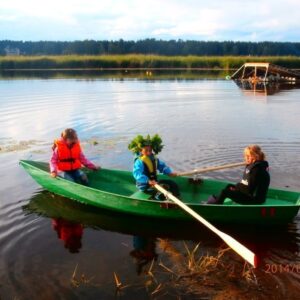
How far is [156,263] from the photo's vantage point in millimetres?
6656

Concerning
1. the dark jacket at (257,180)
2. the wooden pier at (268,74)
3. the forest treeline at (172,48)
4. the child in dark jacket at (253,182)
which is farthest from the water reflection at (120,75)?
the forest treeline at (172,48)

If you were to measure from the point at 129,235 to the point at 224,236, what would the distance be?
211cm

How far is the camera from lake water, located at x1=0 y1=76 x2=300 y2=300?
234 inches

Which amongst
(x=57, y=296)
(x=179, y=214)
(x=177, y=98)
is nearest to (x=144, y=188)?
(x=179, y=214)

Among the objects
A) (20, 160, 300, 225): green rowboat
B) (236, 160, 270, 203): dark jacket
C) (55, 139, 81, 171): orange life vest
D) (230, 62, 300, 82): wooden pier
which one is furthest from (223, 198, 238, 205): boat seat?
(230, 62, 300, 82): wooden pier

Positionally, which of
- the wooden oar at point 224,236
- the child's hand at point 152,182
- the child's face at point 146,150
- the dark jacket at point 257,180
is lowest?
the wooden oar at point 224,236

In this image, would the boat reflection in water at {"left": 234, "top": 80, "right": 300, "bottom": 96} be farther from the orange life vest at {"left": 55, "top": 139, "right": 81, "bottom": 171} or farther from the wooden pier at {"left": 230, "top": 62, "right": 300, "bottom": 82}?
the orange life vest at {"left": 55, "top": 139, "right": 81, "bottom": 171}

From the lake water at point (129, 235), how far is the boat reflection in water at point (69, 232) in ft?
0.06

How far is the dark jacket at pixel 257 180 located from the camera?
7.39 metres

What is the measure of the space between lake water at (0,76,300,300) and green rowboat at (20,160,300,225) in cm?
26

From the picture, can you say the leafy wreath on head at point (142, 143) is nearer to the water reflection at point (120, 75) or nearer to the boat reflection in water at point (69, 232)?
the boat reflection in water at point (69, 232)

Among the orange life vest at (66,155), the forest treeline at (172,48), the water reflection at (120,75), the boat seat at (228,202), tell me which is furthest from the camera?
the forest treeline at (172,48)

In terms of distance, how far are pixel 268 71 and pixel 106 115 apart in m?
26.1

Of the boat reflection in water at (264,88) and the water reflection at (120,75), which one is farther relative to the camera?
the water reflection at (120,75)
